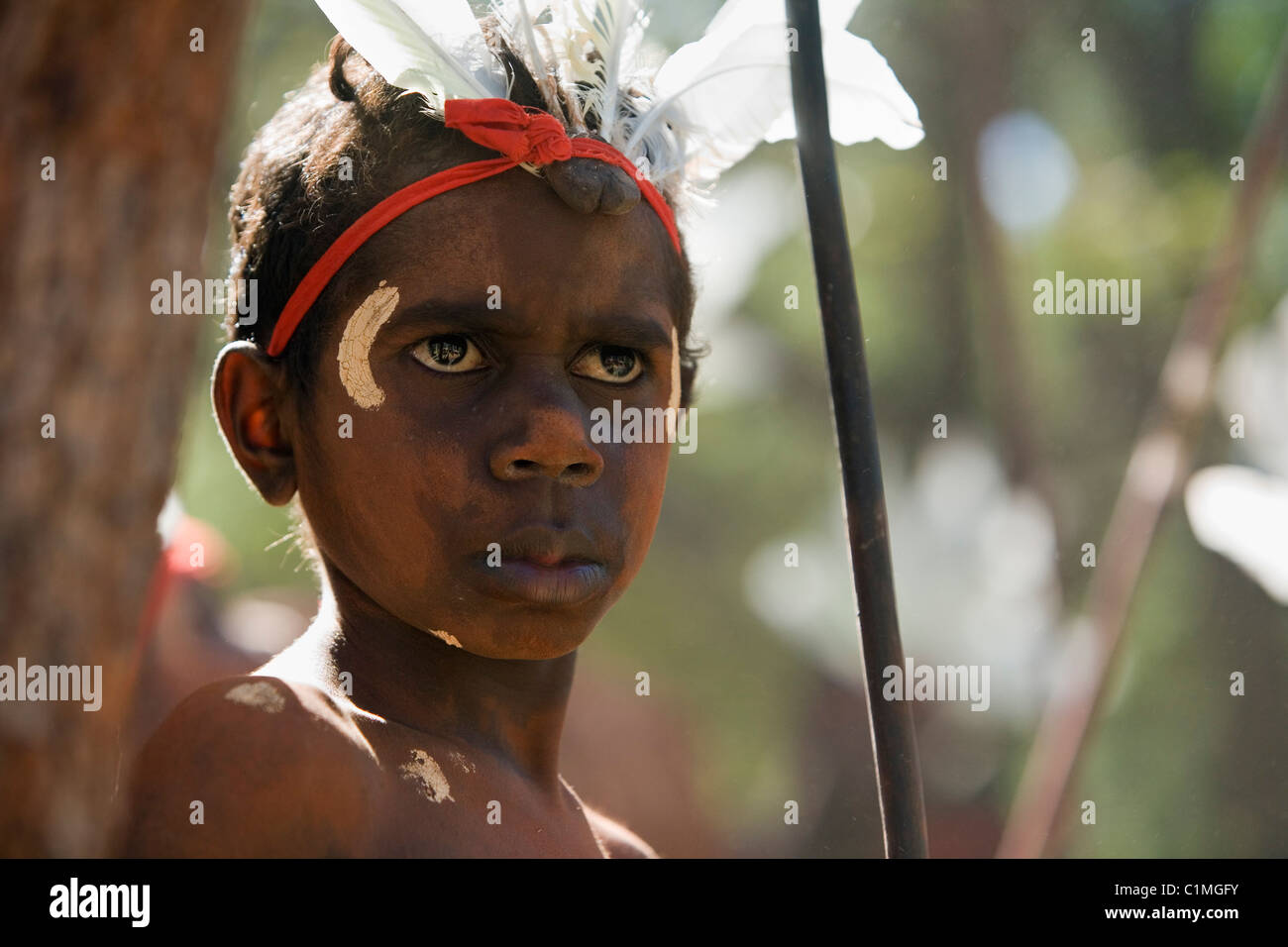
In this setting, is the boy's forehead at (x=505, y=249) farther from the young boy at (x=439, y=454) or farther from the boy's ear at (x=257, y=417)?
the boy's ear at (x=257, y=417)

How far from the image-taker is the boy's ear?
191cm

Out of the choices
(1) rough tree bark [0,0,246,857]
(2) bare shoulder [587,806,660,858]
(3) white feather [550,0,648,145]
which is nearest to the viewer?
(1) rough tree bark [0,0,246,857]

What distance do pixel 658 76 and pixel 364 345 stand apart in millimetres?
685

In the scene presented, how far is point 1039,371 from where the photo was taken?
9367 mm

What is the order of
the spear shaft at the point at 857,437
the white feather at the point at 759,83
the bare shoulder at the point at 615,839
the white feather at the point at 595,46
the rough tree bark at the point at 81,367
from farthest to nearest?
the bare shoulder at the point at 615,839, the white feather at the point at 759,83, the white feather at the point at 595,46, the spear shaft at the point at 857,437, the rough tree bark at the point at 81,367

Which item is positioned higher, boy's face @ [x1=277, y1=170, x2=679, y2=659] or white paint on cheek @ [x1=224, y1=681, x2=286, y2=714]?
boy's face @ [x1=277, y1=170, x2=679, y2=659]

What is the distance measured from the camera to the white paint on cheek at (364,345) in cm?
179

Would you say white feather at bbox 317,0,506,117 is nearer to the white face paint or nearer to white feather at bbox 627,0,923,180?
white feather at bbox 627,0,923,180

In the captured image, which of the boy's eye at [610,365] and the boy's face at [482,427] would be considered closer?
the boy's face at [482,427]

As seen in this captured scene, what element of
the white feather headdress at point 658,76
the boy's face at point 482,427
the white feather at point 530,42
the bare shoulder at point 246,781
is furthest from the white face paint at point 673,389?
the bare shoulder at point 246,781

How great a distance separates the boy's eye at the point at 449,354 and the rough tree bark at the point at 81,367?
55 cm

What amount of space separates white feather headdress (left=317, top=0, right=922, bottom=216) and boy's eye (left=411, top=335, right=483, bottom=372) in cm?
33

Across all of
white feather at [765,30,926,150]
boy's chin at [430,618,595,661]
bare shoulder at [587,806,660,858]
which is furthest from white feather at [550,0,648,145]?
bare shoulder at [587,806,660,858]
